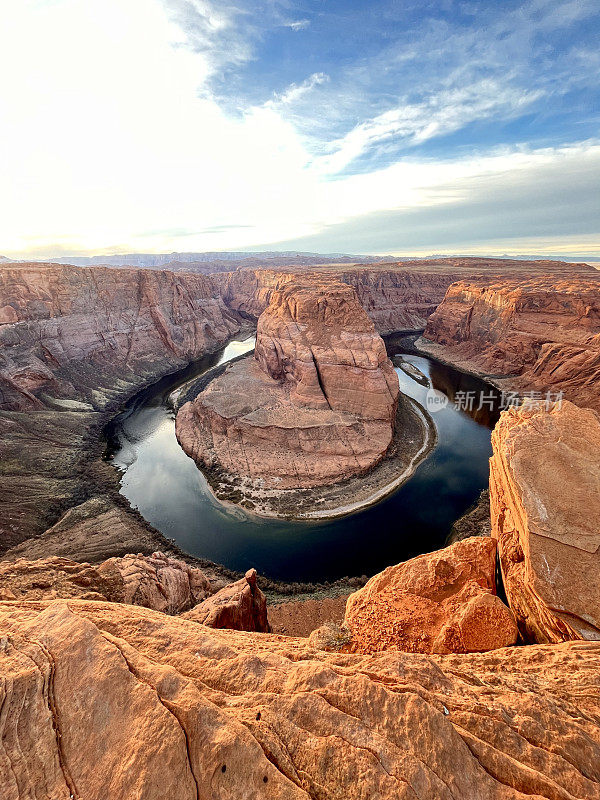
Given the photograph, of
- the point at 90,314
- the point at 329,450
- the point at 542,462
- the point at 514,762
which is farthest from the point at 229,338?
the point at 514,762

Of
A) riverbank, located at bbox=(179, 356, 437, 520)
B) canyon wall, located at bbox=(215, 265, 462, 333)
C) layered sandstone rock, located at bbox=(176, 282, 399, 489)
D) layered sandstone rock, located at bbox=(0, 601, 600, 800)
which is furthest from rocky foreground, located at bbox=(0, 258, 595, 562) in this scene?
layered sandstone rock, located at bbox=(0, 601, 600, 800)

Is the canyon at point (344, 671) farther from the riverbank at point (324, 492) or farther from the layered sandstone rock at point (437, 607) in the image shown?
the riverbank at point (324, 492)

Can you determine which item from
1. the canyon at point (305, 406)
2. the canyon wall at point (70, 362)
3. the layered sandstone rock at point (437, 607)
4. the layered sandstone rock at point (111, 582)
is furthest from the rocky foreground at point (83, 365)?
the layered sandstone rock at point (437, 607)

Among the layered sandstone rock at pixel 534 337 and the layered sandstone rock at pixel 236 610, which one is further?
the layered sandstone rock at pixel 534 337

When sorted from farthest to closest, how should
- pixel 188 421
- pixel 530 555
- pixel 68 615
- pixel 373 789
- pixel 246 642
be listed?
pixel 188 421
pixel 530 555
pixel 246 642
pixel 68 615
pixel 373 789

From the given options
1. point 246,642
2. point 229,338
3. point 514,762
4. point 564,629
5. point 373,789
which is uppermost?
point 373,789

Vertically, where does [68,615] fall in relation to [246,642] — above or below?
above

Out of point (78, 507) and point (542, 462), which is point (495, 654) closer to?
point (542, 462)
